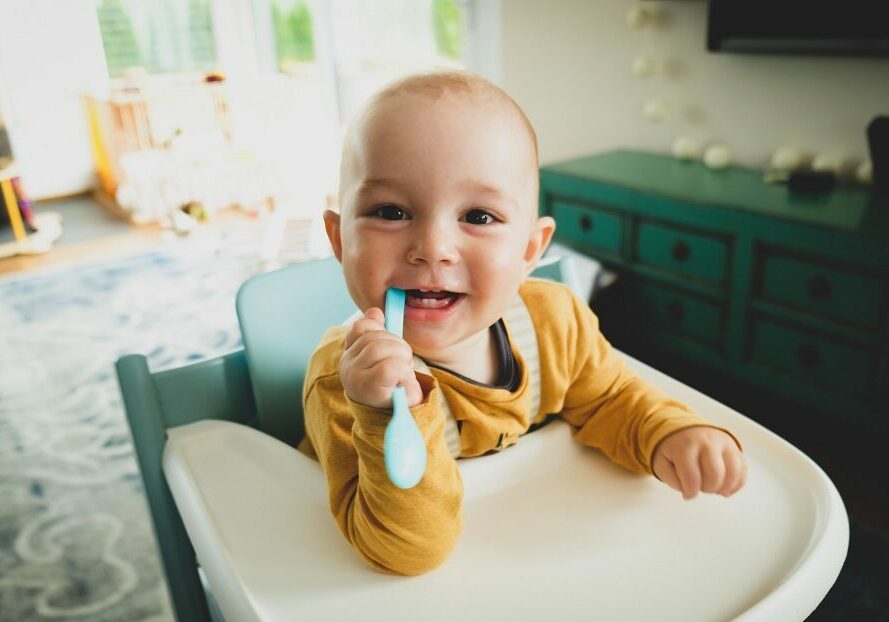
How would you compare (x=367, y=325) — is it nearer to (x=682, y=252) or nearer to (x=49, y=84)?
(x=682, y=252)

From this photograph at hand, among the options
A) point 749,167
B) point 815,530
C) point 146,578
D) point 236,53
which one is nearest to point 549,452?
point 815,530

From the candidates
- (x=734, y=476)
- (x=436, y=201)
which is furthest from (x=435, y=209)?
(x=734, y=476)

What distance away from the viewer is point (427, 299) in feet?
1.90

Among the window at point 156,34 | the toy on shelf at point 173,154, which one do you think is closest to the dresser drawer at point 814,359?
the toy on shelf at point 173,154

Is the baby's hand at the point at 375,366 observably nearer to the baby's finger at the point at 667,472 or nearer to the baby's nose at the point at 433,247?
the baby's nose at the point at 433,247

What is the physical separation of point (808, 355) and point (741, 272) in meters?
0.22

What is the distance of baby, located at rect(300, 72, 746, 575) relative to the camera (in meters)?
0.54

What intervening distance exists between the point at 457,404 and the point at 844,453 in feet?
4.36

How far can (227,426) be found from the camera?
75 cm

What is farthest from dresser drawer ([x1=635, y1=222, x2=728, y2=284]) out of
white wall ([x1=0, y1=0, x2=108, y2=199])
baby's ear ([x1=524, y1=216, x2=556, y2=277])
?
white wall ([x1=0, y1=0, x2=108, y2=199])

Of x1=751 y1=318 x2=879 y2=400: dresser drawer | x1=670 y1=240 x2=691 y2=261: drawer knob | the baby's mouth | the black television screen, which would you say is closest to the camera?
the baby's mouth

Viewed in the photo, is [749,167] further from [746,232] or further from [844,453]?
[844,453]

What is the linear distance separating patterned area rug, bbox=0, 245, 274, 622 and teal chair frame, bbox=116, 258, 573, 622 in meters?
0.64

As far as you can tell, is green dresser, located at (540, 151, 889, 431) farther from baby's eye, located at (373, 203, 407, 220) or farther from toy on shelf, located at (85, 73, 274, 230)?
toy on shelf, located at (85, 73, 274, 230)
